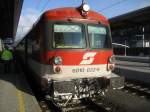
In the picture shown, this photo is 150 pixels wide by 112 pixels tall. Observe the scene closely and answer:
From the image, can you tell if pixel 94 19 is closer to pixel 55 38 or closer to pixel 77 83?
pixel 55 38

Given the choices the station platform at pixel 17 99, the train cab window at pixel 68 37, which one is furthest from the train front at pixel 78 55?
the station platform at pixel 17 99

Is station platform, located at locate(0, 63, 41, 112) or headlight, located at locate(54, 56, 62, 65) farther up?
headlight, located at locate(54, 56, 62, 65)

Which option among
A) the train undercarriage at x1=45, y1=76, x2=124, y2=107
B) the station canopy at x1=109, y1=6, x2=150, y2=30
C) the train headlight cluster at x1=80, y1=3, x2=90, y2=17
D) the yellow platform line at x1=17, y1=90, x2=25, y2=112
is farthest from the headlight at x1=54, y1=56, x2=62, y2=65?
the station canopy at x1=109, y1=6, x2=150, y2=30

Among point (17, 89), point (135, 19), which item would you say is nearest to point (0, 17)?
point (135, 19)

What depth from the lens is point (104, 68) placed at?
961 centimetres

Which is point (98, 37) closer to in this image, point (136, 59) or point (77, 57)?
point (77, 57)

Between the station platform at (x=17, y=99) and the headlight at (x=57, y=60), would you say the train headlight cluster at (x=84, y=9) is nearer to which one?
the headlight at (x=57, y=60)

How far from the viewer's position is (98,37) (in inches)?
380

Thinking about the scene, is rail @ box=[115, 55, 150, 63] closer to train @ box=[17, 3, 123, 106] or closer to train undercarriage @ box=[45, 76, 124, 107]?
train @ box=[17, 3, 123, 106]

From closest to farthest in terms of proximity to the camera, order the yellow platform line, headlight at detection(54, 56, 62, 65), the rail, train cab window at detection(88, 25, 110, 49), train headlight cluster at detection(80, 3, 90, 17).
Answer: the yellow platform line → headlight at detection(54, 56, 62, 65) → train headlight cluster at detection(80, 3, 90, 17) → train cab window at detection(88, 25, 110, 49) → the rail

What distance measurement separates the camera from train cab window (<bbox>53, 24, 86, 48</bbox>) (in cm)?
908

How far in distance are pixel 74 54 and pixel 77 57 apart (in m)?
0.12

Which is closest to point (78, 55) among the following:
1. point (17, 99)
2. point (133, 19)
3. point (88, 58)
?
point (88, 58)

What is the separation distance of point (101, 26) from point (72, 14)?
3.26 feet
